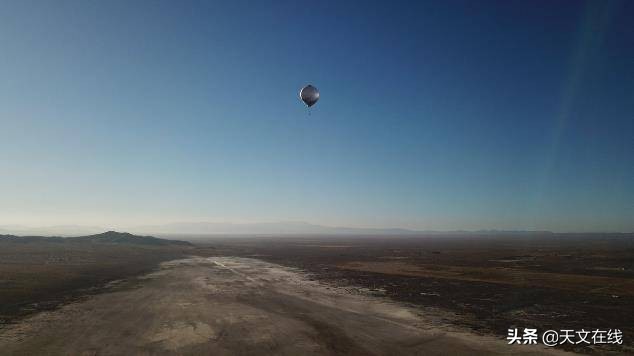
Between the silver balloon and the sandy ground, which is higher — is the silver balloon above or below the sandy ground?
above

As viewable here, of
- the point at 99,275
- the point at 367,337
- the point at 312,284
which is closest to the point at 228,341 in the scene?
the point at 367,337

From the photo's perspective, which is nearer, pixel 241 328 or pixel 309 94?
pixel 241 328

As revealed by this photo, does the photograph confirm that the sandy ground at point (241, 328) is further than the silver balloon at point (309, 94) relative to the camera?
No

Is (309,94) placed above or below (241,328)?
above

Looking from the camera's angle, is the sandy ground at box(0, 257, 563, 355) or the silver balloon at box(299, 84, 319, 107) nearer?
the sandy ground at box(0, 257, 563, 355)
